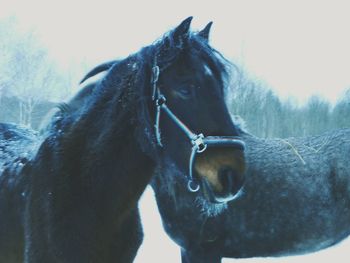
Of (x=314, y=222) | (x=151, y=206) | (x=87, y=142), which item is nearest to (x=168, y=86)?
(x=87, y=142)

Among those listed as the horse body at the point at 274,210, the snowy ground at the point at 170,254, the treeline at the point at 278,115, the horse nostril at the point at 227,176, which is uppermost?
the horse nostril at the point at 227,176

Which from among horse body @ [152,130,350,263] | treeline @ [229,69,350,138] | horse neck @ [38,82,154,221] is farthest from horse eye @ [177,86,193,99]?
treeline @ [229,69,350,138]

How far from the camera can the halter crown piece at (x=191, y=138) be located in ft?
6.97

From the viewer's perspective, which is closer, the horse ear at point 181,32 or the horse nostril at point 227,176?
the horse nostril at point 227,176

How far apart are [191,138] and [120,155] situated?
492mm

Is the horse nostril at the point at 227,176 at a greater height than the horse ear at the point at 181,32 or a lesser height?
lesser

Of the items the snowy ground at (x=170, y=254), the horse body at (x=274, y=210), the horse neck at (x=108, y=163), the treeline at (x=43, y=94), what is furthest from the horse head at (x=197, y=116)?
the treeline at (x=43, y=94)

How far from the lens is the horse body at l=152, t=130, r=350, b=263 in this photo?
175 inches

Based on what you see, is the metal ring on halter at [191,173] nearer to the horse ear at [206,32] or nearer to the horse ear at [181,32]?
the horse ear at [181,32]

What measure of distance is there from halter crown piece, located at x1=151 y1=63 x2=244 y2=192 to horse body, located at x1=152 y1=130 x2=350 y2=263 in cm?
206

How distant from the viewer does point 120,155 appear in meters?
2.51

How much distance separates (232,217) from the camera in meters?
4.58

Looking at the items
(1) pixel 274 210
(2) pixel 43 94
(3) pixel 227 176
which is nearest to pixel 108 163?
(3) pixel 227 176

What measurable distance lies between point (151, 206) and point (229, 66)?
286 inches
